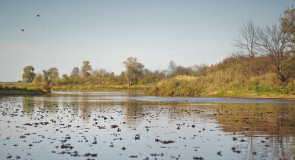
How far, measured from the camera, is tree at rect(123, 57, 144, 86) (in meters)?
134

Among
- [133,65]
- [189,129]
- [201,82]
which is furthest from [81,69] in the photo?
[189,129]

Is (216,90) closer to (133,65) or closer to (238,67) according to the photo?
(238,67)

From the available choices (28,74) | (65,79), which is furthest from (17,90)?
(28,74)

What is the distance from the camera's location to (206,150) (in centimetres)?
935

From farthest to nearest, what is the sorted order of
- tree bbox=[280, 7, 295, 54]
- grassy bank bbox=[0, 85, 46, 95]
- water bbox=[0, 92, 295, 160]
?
1. grassy bank bbox=[0, 85, 46, 95]
2. tree bbox=[280, 7, 295, 54]
3. water bbox=[0, 92, 295, 160]

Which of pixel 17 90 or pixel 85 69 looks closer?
pixel 17 90

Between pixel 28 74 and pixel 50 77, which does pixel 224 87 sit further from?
pixel 28 74

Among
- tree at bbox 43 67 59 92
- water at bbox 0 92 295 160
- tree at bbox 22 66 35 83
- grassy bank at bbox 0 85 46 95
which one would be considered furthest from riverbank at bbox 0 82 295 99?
tree at bbox 22 66 35 83

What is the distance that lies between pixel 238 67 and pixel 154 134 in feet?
128

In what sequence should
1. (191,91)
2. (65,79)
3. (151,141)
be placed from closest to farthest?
1. (151,141)
2. (191,91)
3. (65,79)

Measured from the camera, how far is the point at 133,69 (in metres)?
136

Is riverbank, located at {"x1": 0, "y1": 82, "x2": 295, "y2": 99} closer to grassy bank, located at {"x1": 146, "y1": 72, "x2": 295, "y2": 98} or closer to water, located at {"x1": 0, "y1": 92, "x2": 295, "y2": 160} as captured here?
grassy bank, located at {"x1": 146, "y1": 72, "x2": 295, "y2": 98}

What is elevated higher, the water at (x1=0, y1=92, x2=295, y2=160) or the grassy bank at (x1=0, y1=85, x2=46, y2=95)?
the grassy bank at (x1=0, y1=85, x2=46, y2=95)

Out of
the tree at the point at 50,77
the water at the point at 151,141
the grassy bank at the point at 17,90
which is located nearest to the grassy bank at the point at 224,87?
the water at the point at 151,141
